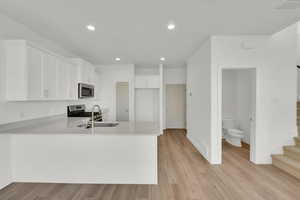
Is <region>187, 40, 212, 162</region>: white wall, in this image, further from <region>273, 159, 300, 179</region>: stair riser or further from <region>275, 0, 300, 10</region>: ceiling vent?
<region>273, 159, 300, 179</region>: stair riser

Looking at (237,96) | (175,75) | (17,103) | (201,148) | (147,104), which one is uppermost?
(175,75)

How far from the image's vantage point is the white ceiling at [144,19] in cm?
189

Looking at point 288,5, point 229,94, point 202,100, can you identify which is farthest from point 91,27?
point 229,94

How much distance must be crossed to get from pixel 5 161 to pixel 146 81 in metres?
4.32

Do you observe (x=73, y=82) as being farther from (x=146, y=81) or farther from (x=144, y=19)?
(x=146, y=81)

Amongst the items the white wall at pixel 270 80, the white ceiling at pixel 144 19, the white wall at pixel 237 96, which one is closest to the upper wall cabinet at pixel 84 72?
the white ceiling at pixel 144 19

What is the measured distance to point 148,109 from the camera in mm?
5910

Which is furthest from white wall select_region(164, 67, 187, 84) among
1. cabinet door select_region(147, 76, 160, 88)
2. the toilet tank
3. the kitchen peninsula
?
the kitchen peninsula

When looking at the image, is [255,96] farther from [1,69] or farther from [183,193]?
[1,69]

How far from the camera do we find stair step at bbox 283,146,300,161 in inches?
104

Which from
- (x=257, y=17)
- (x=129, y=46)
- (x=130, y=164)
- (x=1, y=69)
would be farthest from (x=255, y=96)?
(x=1, y=69)

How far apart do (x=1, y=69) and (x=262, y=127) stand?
4784 millimetres

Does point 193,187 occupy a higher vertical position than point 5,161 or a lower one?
lower

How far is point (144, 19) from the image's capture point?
2262mm
